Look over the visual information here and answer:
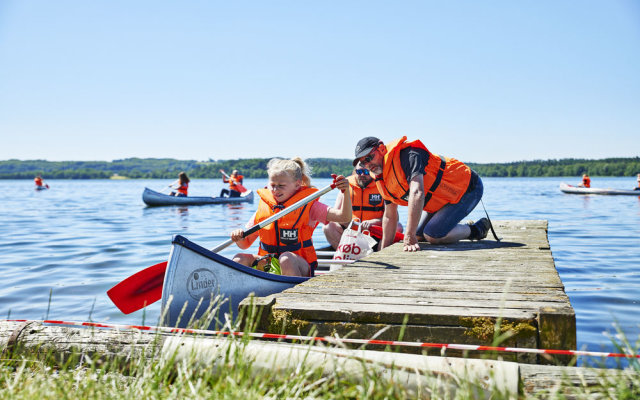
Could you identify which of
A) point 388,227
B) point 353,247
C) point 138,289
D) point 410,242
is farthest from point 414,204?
point 138,289

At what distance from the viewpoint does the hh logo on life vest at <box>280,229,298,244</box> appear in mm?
5242

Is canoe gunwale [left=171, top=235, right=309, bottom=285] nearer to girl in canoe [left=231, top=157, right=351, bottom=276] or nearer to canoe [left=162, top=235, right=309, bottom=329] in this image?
canoe [left=162, top=235, right=309, bottom=329]

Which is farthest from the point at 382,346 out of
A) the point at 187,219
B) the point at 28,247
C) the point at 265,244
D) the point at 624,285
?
the point at 187,219

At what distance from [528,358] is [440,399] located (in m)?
1.08

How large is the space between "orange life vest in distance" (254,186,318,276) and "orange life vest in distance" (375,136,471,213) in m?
1.01

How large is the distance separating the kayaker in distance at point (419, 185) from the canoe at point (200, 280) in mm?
1947

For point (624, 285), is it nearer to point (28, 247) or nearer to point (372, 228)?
point (372, 228)

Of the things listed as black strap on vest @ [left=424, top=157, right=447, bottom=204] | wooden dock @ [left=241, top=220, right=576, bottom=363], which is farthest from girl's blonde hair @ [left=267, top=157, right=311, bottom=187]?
black strap on vest @ [left=424, top=157, right=447, bottom=204]

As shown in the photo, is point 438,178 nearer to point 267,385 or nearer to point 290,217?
point 290,217

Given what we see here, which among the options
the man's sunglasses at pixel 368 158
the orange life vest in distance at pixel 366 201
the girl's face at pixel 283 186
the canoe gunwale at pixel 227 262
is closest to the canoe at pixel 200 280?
the canoe gunwale at pixel 227 262

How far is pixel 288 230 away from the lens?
206 inches

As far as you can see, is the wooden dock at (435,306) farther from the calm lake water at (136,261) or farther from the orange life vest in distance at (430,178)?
the orange life vest in distance at (430,178)

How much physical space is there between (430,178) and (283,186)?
1779 millimetres

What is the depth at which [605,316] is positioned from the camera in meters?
5.87
